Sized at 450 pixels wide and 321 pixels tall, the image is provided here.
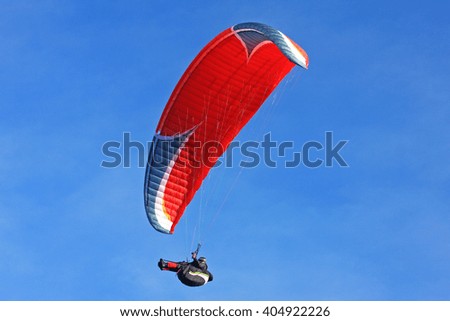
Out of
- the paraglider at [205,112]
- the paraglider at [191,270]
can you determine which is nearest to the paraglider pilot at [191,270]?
the paraglider at [191,270]

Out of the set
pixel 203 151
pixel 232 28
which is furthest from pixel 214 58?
pixel 203 151

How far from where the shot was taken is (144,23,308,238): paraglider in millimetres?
32531

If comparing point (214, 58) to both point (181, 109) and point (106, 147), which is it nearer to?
point (181, 109)

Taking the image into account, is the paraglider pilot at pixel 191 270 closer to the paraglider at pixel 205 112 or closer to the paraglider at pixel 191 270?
the paraglider at pixel 191 270

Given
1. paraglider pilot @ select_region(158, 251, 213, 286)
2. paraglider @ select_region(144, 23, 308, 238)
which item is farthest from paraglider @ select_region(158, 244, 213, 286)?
paraglider @ select_region(144, 23, 308, 238)

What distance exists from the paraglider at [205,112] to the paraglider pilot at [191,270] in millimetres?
2095

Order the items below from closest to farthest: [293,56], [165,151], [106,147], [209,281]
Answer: [293,56], [209,281], [165,151], [106,147]

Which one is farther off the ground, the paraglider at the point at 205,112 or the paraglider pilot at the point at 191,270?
the paraglider at the point at 205,112

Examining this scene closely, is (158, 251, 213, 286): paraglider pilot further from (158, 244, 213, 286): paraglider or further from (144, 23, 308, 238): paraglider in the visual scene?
(144, 23, 308, 238): paraglider

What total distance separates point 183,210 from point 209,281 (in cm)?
344

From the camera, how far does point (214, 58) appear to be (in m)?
32.5

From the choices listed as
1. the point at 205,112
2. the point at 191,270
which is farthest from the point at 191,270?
the point at 205,112

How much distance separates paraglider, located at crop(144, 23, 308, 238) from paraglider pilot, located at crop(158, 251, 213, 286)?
6.87ft

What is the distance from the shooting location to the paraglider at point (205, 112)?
32531 millimetres
